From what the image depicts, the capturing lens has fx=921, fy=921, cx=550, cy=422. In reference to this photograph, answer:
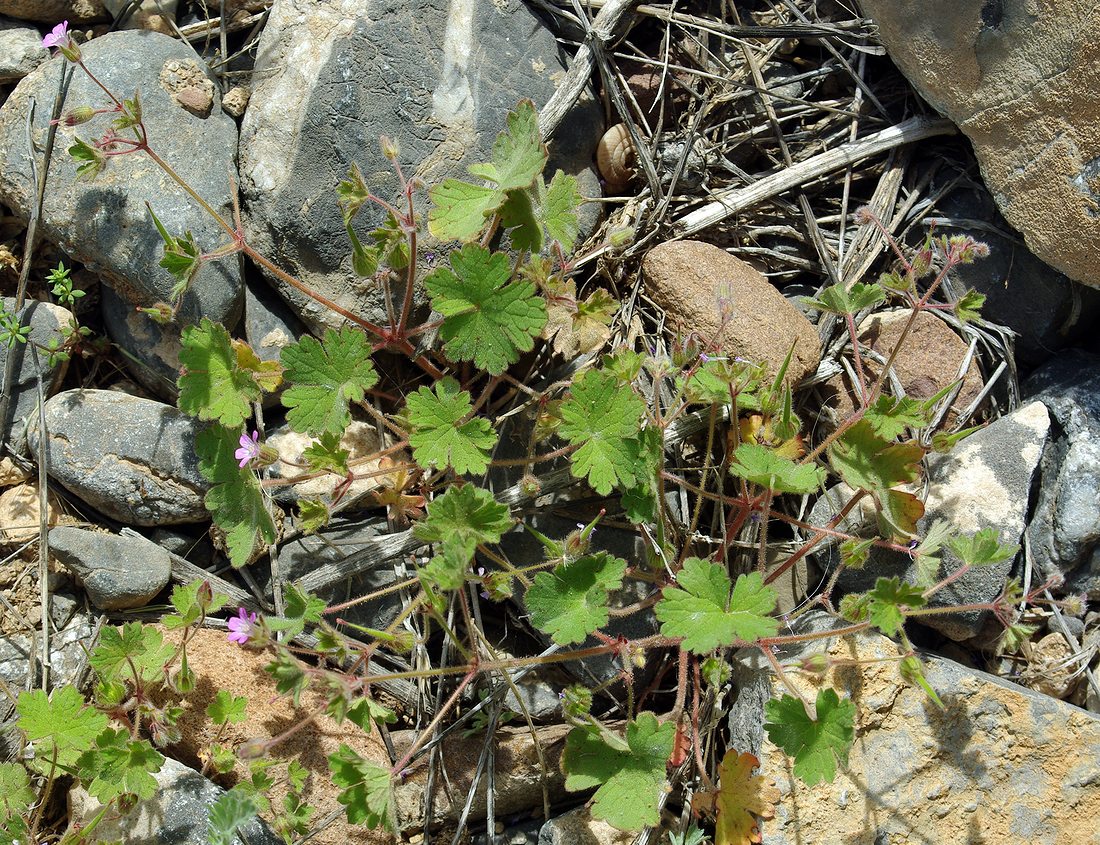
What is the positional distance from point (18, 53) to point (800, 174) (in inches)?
131

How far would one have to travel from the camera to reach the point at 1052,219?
355 centimetres

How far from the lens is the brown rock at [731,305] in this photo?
11.8 ft

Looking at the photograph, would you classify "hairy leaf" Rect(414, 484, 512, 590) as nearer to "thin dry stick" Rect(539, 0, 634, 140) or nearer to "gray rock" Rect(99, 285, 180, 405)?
"gray rock" Rect(99, 285, 180, 405)

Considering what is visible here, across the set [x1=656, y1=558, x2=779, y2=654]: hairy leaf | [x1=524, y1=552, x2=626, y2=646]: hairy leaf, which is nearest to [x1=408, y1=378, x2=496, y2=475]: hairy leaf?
[x1=524, y1=552, x2=626, y2=646]: hairy leaf

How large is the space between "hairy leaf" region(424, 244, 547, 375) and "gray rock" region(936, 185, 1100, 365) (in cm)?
188

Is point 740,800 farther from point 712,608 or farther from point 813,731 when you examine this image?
point 712,608

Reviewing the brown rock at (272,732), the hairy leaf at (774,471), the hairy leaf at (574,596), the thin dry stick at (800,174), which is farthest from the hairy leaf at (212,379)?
the thin dry stick at (800,174)

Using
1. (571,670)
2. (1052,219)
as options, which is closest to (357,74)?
(571,670)

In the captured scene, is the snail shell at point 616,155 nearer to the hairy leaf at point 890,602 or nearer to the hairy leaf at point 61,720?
the hairy leaf at point 890,602

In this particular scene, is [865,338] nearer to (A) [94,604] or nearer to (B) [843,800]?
(B) [843,800]

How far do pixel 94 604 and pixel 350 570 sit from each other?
1012 mm

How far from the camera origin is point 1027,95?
3.51 m

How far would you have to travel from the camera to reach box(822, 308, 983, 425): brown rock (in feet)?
12.5

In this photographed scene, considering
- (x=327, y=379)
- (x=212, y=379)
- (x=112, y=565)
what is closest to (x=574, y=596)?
(x=327, y=379)
